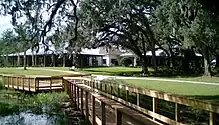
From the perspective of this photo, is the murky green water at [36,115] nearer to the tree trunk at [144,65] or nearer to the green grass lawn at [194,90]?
the green grass lawn at [194,90]

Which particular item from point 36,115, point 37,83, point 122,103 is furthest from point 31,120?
point 37,83

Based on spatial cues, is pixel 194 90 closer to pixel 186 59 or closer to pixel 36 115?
pixel 36 115

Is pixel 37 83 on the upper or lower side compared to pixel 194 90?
upper

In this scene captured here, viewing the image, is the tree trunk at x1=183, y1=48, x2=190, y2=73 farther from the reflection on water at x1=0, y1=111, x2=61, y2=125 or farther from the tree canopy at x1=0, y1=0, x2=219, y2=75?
the reflection on water at x1=0, y1=111, x2=61, y2=125

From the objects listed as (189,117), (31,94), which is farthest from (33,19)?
(31,94)

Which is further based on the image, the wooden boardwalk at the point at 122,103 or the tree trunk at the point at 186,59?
the tree trunk at the point at 186,59

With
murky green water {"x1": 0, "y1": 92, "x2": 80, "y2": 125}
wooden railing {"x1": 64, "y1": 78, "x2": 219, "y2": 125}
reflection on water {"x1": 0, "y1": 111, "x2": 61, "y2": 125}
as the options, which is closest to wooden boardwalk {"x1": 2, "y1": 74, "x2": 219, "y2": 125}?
wooden railing {"x1": 64, "y1": 78, "x2": 219, "y2": 125}

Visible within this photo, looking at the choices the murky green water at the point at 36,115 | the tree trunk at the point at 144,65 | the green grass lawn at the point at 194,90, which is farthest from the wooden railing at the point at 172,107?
the tree trunk at the point at 144,65

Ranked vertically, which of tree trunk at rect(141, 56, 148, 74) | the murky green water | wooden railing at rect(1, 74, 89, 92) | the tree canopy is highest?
the tree canopy

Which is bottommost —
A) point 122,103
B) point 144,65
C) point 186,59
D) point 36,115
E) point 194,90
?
point 36,115

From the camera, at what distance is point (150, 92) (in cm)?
1125

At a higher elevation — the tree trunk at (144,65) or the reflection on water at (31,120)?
the tree trunk at (144,65)

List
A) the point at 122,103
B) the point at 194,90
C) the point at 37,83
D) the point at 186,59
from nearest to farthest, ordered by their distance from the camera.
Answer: the point at 122,103 < the point at 194,90 < the point at 37,83 < the point at 186,59

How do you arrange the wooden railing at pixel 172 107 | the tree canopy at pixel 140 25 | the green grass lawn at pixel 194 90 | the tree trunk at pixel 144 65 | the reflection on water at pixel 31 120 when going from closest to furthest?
the wooden railing at pixel 172 107, the reflection on water at pixel 31 120, the green grass lawn at pixel 194 90, the tree canopy at pixel 140 25, the tree trunk at pixel 144 65
